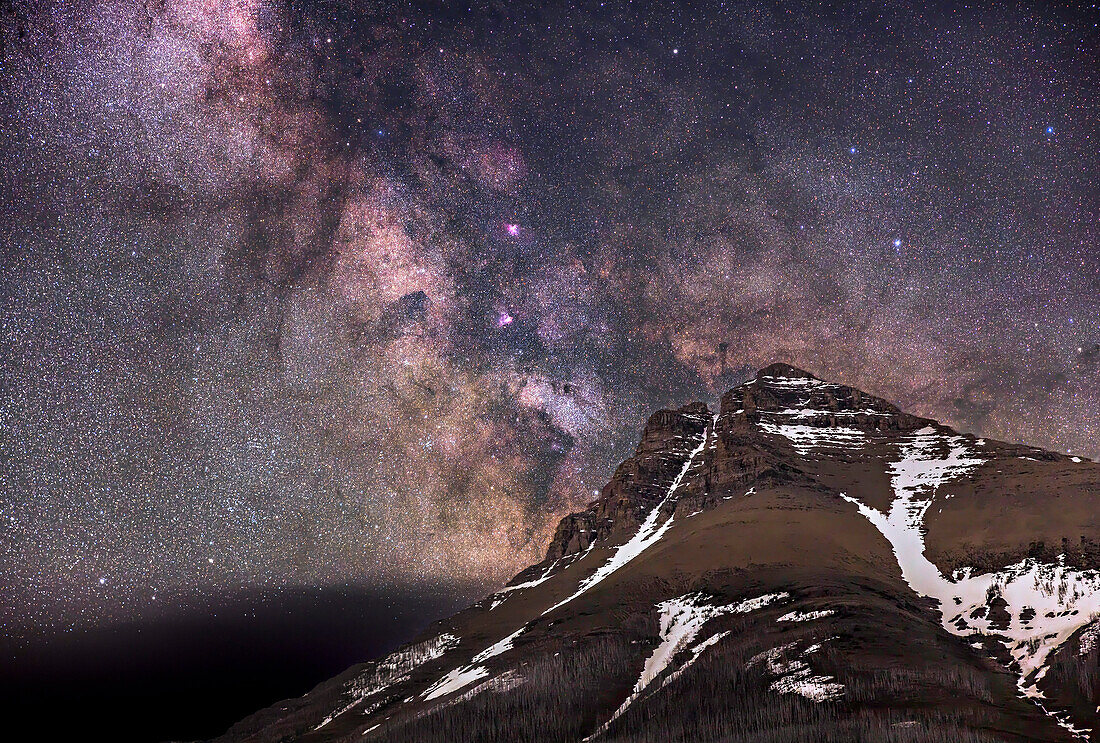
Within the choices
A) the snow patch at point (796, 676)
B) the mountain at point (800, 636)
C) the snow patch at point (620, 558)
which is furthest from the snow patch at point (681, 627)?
the snow patch at point (620, 558)

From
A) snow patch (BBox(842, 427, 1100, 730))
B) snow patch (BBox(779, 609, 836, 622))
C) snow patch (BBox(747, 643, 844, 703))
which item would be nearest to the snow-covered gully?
snow patch (BBox(747, 643, 844, 703))

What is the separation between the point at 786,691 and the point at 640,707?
17511 mm

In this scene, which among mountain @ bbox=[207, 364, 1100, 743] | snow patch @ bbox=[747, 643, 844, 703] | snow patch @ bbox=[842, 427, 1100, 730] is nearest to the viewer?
mountain @ bbox=[207, 364, 1100, 743]

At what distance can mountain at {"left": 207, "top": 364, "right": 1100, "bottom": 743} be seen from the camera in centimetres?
6300

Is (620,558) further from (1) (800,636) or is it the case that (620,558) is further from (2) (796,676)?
(2) (796,676)

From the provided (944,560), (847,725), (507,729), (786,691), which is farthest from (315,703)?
(944,560)

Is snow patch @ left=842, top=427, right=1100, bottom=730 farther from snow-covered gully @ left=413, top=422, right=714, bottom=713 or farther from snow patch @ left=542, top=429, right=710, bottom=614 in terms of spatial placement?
snow-covered gully @ left=413, top=422, right=714, bottom=713

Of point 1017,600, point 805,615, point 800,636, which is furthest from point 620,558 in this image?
point 800,636

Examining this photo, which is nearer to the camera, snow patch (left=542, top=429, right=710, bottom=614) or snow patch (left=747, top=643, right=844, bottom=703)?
snow patch (left=747, top=643, right=844, bottom=703)

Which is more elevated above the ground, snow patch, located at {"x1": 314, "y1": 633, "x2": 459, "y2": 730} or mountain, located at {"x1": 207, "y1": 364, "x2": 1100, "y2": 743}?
mountain, located at {"x1": 207, "y1": 364, "x2": 1100, "y2": 743}

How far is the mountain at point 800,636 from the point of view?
207 ft

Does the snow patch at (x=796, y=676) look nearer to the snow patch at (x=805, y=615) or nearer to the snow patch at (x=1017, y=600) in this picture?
the snow patch at (x=805, y=615)

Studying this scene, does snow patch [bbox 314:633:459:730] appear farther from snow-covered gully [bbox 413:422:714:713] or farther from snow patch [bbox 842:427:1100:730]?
snow patch [bbox 842:427:1100:730]

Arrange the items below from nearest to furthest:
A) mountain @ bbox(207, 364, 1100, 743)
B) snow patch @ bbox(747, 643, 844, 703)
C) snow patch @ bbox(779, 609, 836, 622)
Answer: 1. mountain @ bbox(207, 364, 1100, 743)
2. snow patch @ bbox(747, 643, 844, 703)
3. snow patch @ bbox(779, 609, 836, 622)
